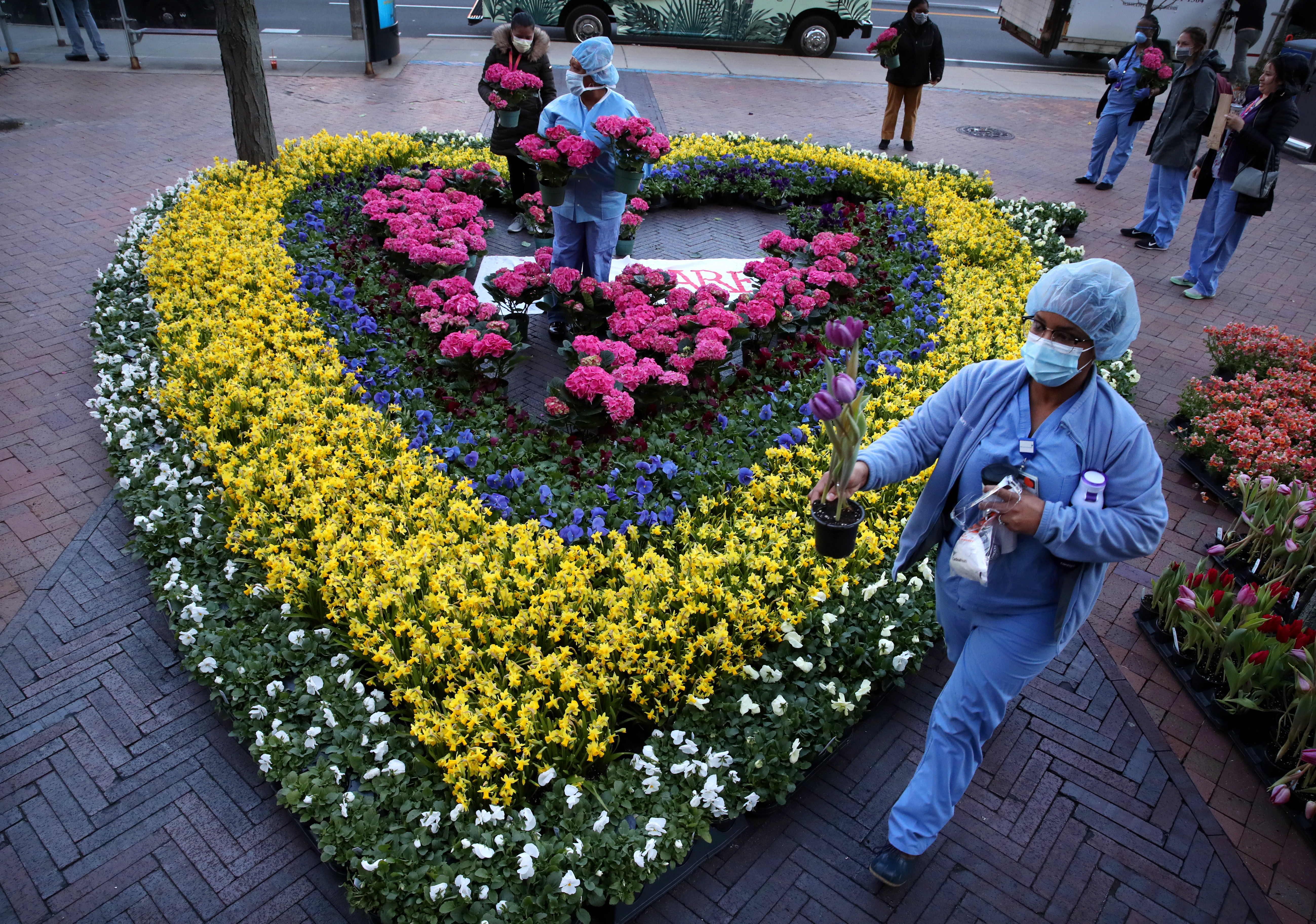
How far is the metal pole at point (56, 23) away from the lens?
13.8 metres

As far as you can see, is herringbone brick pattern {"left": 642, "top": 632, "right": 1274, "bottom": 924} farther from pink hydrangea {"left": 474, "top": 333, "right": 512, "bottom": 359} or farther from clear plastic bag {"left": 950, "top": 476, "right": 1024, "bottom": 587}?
pink hydrangea {"left": 474, "top": 333, "right": 512, "bottom": 359}

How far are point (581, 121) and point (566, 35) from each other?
10861 millimetres

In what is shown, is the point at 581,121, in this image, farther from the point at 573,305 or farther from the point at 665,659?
the point at 665,659

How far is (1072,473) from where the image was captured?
2406 millimetres

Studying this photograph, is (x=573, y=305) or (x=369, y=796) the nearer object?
(x=369, y=796)

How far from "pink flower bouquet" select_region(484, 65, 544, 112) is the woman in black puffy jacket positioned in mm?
5811

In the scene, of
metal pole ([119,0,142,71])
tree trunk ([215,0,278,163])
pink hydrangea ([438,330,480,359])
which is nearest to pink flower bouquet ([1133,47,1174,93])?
pink hydrangea ([438,330,480,359])

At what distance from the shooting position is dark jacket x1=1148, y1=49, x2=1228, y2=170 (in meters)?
8.12

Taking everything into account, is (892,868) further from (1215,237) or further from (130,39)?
(130,39)

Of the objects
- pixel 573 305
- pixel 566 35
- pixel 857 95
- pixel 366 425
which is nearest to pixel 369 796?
pixel 366 425

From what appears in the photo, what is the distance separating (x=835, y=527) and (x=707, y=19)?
15.1 meters

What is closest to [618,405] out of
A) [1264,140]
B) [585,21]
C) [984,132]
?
[1264,140]

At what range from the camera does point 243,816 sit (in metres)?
3.13

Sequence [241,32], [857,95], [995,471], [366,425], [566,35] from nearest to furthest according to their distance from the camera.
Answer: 1. [995,471]
2. [366,425]
3. [241,32]
4. [857,95]
5. [566,35]
